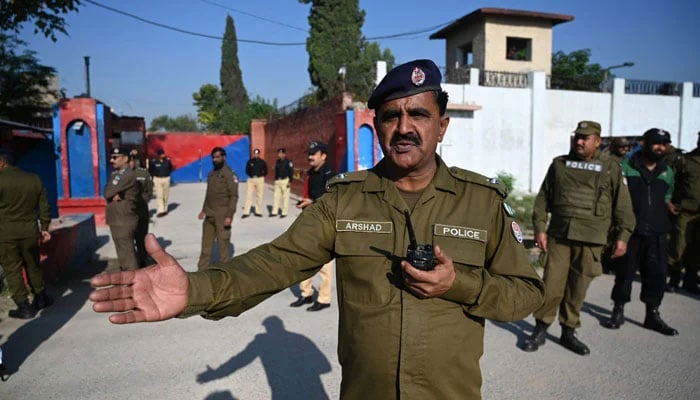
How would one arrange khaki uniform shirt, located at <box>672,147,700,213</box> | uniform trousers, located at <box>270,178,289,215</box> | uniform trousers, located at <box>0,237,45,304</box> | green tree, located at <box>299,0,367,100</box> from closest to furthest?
uniform trousers, located at <box>0,237,45,304</box> < khaki uniform shirt, located at <box>672,147,700,213</box> < uniform trousers, located at <box>270,178,289,215</box> < green tree, located at <box>299,0,367,100</box>

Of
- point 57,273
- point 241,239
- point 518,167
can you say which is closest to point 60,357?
point 57,273

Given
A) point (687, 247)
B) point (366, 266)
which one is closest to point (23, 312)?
point (366, 266)

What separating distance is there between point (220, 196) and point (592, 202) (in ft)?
15.3

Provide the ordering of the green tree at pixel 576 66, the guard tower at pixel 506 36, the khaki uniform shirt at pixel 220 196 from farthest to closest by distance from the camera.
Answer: the green tree at pixel 576 66 → the guard tower at pixel 506 36 → the khaki uniform shirt at pixel 220 196

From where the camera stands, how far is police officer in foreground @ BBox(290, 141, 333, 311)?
524 cm

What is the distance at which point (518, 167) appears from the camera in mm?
16406

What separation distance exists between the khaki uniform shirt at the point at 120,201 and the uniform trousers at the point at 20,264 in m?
0.90

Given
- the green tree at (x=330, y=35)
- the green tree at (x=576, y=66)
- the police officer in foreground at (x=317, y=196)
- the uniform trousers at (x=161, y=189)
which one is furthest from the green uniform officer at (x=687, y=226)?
the green tree at (x=576, y=66)

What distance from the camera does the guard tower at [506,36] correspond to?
19141 mm

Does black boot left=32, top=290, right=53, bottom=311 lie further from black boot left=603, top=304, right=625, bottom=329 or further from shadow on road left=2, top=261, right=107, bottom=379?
black boot left=603, top=304, right=625, bottom=329

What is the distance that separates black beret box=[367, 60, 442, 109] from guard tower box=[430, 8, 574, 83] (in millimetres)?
18296

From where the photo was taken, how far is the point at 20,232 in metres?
4.99

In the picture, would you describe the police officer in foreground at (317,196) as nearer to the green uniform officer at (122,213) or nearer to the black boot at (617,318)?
the green uniform officer at (122,213)

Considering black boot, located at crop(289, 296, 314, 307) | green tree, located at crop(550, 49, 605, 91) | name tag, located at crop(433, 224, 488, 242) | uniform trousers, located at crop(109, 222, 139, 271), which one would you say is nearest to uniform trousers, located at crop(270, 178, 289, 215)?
uniform trousers, located at crop(109, 222, 139, 271)
